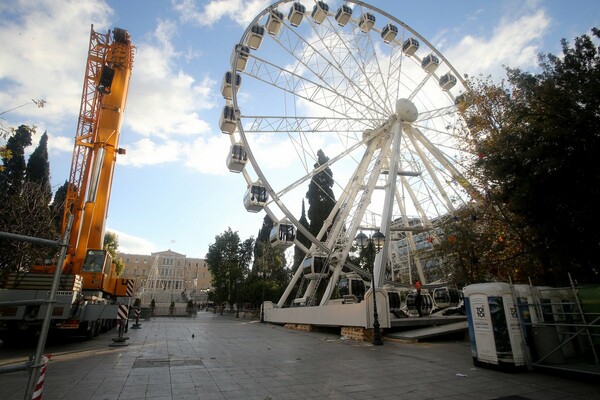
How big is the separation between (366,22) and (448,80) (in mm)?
8099

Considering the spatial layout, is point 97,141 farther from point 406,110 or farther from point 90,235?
point 406,110

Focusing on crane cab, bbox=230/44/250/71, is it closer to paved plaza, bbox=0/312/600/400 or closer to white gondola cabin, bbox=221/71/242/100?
white gondola cabin, bbox=221/71/242/100

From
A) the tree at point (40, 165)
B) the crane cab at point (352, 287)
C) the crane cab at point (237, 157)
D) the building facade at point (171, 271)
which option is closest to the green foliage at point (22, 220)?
the tree at point (40, 165)

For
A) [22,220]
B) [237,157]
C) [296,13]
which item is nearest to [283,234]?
[237,157]

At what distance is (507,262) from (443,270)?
567 cm

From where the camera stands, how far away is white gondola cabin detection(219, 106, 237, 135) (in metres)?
22.5

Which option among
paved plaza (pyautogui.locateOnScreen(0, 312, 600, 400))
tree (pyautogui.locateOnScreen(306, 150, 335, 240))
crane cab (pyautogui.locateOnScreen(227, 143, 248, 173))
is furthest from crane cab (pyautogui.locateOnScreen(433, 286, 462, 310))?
tree (pyautogui.locateOnScreen(306, 150, 335, 240))

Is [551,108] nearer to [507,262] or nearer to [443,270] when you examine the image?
[507,262]

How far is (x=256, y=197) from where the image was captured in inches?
858

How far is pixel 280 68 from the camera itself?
21859mm

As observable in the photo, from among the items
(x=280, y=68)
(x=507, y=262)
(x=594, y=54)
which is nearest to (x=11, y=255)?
(x=280, y=68)

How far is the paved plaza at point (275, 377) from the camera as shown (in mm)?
6027

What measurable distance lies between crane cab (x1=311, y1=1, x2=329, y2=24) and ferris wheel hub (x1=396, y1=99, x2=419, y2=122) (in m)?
8.07

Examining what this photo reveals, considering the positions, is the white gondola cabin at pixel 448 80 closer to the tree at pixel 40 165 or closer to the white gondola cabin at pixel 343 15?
the white gondola cabin at pixel 343 15
